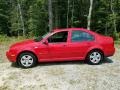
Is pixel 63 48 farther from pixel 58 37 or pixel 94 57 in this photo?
pixel 94 57

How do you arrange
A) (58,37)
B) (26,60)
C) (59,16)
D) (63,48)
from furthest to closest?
(59,16) < (58,37) < (63,48) < (26,60)

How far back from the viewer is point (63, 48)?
11.1 meters

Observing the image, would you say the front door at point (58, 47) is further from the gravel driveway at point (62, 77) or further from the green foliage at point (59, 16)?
the green foliage at point (59, 16)

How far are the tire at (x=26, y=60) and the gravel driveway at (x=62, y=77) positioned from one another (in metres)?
0.27

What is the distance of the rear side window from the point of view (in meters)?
11.4

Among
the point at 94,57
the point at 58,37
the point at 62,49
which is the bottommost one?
the point at 94,57

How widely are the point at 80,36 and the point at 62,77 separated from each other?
2.59 metres

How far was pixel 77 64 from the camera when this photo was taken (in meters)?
11.5

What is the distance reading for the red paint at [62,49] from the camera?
11.0 m

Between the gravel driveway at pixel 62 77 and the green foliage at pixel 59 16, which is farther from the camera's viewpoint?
the green foliage at pixel 59 16

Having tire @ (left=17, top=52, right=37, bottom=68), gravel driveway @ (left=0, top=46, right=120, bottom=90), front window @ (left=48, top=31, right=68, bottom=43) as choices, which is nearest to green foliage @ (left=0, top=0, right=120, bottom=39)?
front window @ (left=48, top=31, right=68, bottom=43)

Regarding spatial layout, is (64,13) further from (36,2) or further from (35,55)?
(35,55)

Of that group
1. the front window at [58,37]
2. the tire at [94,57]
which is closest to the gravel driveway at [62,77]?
the tire at [94,57]

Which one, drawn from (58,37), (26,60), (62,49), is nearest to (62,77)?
(62,49)
